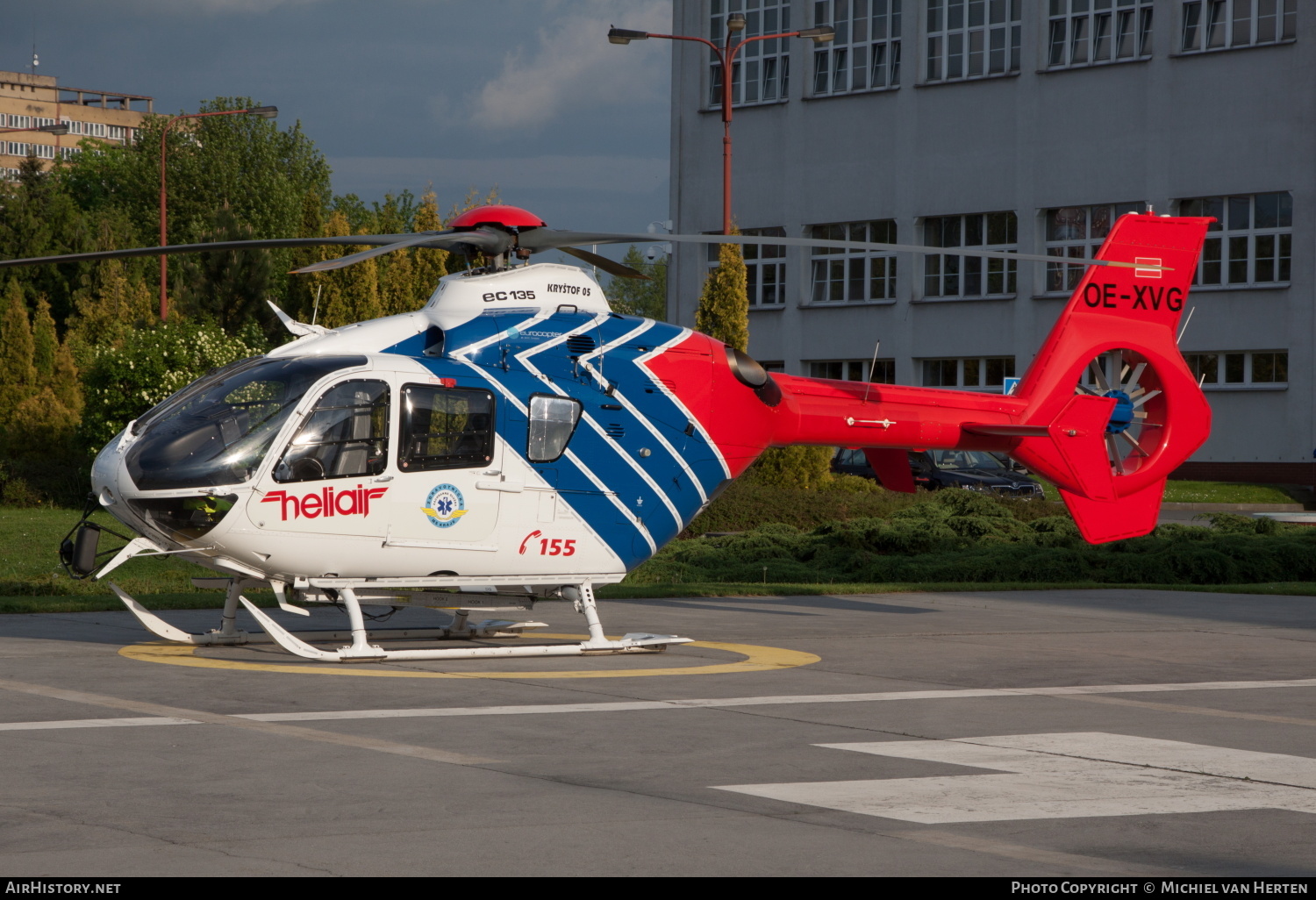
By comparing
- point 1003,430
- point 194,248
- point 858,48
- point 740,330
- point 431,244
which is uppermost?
Answer: point 858,48

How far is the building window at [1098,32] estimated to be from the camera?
165 feet

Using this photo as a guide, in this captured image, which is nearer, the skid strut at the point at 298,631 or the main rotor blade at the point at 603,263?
the skid strut at the point at 298,631

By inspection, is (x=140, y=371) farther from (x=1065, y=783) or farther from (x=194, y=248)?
(x=1065, y=783)

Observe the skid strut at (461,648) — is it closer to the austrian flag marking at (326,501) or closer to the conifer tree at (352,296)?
the austrian flag marking at (326,501)

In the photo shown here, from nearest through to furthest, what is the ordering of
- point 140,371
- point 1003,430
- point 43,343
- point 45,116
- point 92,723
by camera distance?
point 92,723
point 1003,430
point 140,371
point 43,343
point 45,116

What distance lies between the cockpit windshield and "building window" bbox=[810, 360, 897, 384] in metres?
43.0

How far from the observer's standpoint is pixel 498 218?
13.3 meters

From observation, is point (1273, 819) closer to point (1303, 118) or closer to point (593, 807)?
point (593, 807)

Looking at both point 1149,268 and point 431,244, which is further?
point 1149,268

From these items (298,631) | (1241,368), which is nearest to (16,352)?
(298,631)

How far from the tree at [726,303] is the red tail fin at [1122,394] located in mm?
17153

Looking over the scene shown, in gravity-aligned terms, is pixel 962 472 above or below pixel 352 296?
below

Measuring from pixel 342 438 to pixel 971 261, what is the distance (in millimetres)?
44870

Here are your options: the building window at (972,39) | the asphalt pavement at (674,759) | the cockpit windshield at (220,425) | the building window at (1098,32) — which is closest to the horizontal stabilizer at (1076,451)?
the asphalt pavement at (674,759)
